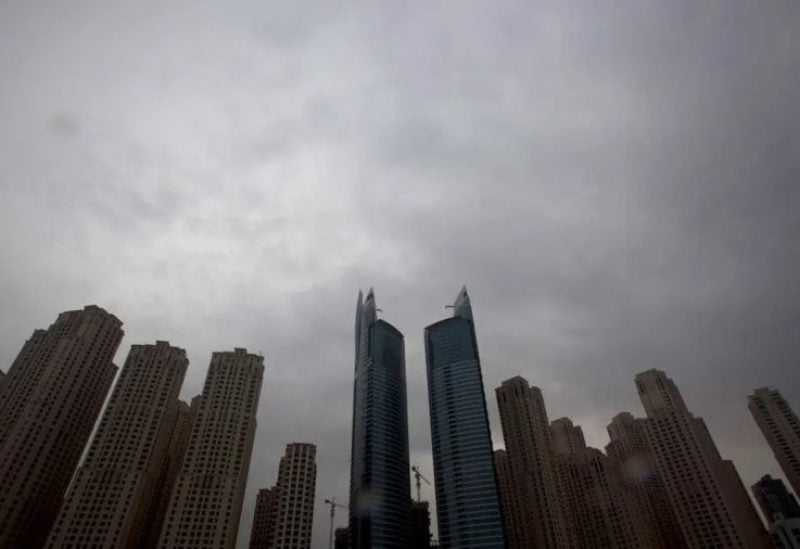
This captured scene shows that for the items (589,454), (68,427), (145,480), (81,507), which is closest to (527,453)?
(589,454)

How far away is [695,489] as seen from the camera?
177 m

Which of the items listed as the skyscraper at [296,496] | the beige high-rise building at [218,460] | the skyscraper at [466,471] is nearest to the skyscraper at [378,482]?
the skyscraper at [466,471]

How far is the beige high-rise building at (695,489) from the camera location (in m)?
166

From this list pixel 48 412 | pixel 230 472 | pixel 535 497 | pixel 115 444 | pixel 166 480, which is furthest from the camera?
pixel 535 497

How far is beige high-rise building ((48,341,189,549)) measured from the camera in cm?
13725

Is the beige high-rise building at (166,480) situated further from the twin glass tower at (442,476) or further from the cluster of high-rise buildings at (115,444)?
the twin glass tower at (442,476)

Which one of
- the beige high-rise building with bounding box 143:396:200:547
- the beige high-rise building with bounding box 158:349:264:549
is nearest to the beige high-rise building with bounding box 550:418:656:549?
the beige high-rise building with bounding box 158:349:264:549

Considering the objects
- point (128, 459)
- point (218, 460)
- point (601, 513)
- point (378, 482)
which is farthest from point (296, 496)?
point (601, 513)

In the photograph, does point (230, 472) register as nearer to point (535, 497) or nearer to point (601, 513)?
point (535, 497)

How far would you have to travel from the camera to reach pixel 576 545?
178 meters

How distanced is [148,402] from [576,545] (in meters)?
169

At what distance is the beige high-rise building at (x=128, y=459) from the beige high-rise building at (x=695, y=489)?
636 ft

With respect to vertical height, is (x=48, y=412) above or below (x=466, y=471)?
above

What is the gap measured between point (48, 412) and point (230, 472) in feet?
218
